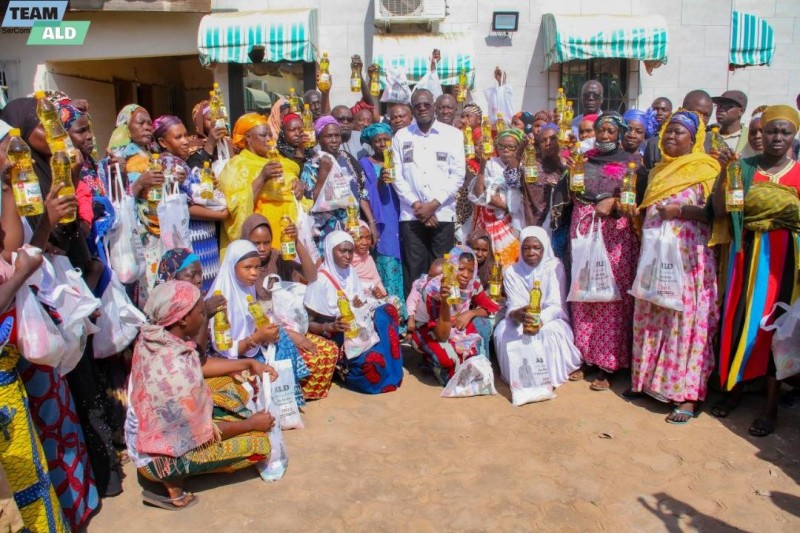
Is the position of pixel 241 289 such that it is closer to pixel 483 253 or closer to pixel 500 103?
pixel 483 253

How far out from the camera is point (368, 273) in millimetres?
5934

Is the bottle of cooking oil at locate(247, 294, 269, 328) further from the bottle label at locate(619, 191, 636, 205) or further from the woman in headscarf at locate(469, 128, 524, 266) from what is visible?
the bottle label at locate(619, 191, 636, 205)

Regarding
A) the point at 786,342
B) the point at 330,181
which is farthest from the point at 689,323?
the point at 330,181

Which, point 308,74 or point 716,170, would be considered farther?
point 308,74

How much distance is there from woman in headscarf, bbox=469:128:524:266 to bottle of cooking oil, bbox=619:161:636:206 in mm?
1229

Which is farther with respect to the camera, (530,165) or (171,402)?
(530,165)

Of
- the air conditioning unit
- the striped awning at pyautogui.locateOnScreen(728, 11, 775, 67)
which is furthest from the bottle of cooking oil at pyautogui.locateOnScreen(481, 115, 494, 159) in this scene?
the striped awning at pyautogui.locateOnScreen(728, 11, 775, 67)

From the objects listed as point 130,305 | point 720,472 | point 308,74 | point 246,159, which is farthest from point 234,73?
point 720,472

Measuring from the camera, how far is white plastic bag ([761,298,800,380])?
13.9ft

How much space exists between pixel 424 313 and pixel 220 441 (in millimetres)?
2159

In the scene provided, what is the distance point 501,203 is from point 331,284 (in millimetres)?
1663

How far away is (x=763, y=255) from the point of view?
4402mm

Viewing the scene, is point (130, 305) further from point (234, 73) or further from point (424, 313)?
point (234, 73)

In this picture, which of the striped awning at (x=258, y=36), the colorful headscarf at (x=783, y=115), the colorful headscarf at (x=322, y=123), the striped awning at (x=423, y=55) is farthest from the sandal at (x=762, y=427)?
the striped awning at (x=258, y=36)
